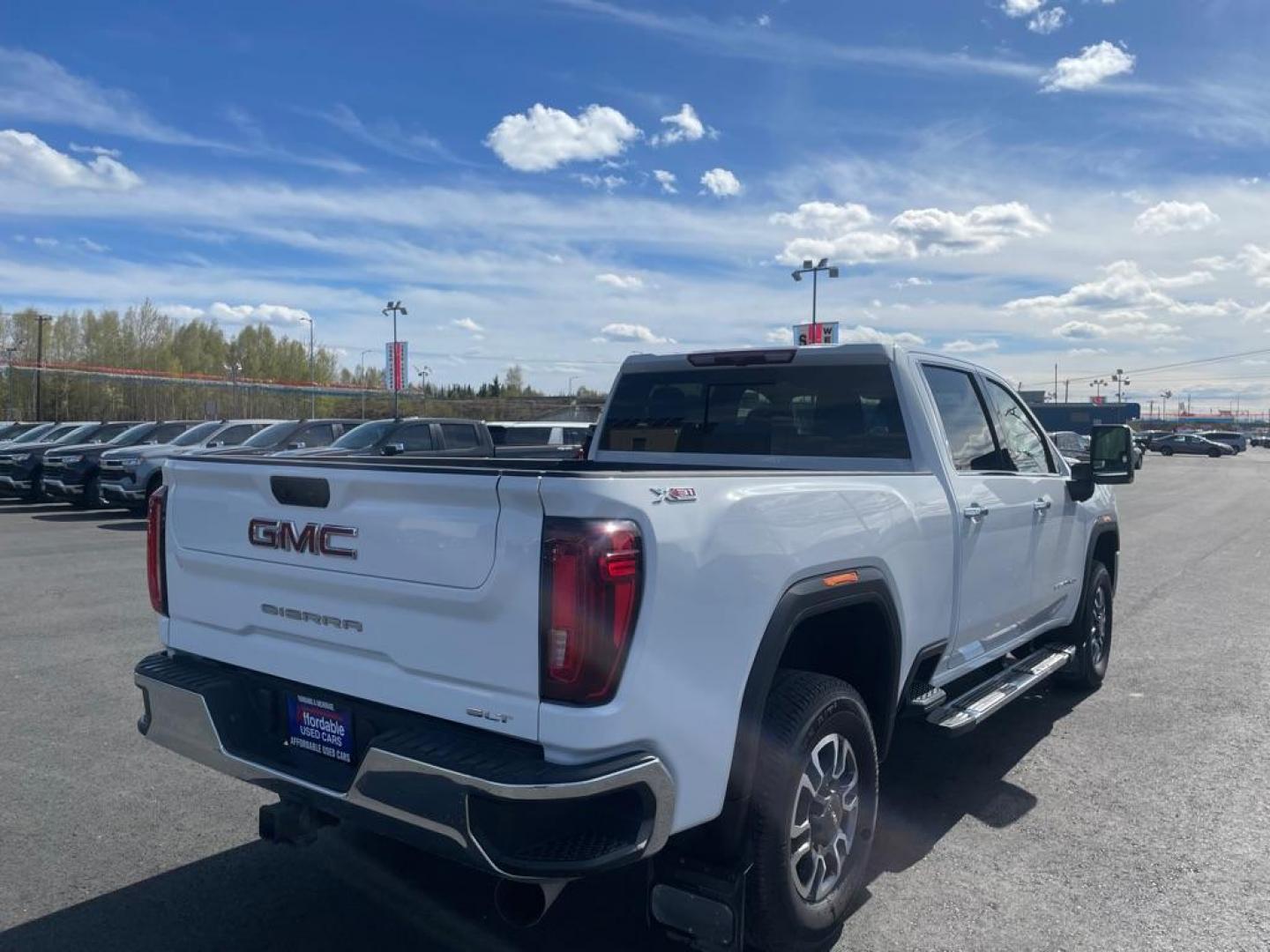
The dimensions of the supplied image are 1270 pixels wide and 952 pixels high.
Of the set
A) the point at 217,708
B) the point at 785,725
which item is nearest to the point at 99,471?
the point at 217,708

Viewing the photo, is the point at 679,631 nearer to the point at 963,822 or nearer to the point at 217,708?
the point at 217,708

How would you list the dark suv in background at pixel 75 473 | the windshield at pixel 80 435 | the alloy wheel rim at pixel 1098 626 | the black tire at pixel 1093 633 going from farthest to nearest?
1. the windshield at pixel 80 435
2. the dark suv in background at pixel 75 473
3. the alloy wheel rim at pixel 1098 626
4. the black tire at pixel 1093 633

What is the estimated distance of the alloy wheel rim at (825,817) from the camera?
3.17 meters

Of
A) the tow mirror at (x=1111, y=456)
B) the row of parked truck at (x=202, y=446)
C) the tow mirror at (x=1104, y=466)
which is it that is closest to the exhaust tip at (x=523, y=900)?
the tow mirror at (x=1104, y=466)

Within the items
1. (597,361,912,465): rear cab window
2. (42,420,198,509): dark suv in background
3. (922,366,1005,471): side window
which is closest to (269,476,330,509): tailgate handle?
(597,361,912,465): rear cab window

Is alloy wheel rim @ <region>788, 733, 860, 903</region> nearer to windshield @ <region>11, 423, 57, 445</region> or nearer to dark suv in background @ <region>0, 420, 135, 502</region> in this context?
dark suv in background @ <region>0, 420, 135, 502</region>

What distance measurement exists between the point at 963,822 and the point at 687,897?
2090 mm

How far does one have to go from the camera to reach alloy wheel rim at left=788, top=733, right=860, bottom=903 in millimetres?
3174

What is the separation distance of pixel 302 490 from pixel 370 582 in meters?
0.42

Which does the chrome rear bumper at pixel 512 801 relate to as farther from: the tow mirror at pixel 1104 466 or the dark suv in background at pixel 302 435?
the dark suv in background at pixel 302 435

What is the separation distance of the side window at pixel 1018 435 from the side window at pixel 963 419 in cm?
18

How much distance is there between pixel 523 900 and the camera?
8.80 ft

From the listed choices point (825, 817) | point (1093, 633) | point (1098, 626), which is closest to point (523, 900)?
point (825, 817)

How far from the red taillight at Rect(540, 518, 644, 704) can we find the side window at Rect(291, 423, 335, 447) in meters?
16.2
